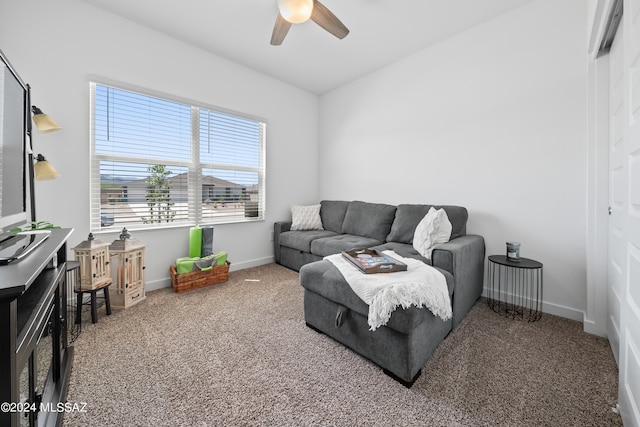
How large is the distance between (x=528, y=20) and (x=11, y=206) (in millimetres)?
3885

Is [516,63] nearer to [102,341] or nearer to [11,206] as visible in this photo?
[11,206]

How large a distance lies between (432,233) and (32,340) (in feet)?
7.81

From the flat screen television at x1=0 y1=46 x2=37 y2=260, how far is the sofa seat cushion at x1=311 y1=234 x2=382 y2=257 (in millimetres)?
2345

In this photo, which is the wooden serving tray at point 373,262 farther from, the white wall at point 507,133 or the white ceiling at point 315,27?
the white ceiling at point 315,27

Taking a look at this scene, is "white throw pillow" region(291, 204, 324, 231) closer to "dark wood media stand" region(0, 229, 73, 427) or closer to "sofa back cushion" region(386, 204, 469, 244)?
"sofa back cushion" region(386, 204, 469, 244)

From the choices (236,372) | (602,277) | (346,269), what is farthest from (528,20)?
(236,372)

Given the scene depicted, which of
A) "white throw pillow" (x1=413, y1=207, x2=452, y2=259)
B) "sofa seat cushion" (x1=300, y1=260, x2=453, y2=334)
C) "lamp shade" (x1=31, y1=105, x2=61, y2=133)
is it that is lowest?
"sofa seat cushion" (x1=300, y1=260, x2=453, y2=334)

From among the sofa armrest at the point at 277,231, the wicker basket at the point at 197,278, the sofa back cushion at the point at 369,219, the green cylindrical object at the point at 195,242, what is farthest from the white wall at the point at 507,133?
the green cylindrical object at the point at 195,242

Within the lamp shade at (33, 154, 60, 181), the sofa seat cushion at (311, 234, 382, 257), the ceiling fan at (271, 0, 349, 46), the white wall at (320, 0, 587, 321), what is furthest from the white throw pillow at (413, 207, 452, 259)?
the lamp shade at (33, 154, 60, 181)

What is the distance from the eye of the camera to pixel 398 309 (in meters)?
1.36

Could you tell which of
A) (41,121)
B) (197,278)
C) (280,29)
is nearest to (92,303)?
(197,278)

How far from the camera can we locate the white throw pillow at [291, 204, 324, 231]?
3746mm

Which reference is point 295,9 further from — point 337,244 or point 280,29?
point 337,244

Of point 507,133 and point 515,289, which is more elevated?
point 507,133
